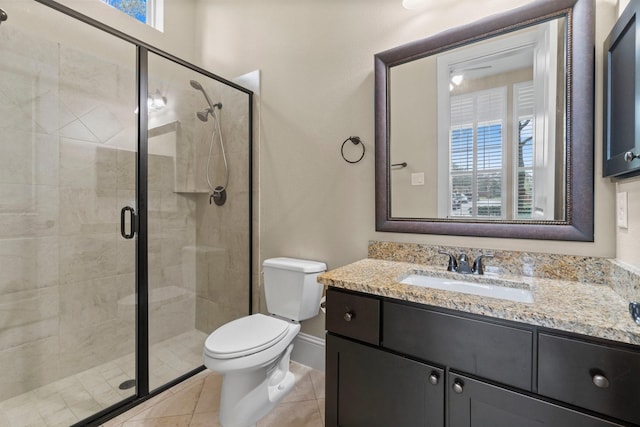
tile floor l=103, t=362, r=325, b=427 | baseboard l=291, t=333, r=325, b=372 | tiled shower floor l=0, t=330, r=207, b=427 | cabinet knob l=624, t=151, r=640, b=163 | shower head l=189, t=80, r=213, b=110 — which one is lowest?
tile floor l=103, t=362, r=325, b=427

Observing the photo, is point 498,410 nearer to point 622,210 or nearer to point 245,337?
point 622,210

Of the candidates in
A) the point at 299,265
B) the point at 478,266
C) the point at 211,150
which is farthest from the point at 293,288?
the point at 211,150

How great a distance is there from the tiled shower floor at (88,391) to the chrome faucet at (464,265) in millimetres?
1794

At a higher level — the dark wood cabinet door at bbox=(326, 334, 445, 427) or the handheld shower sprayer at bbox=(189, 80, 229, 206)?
the handheld shower sprayer at bbox=(189, 80, 229, 206)

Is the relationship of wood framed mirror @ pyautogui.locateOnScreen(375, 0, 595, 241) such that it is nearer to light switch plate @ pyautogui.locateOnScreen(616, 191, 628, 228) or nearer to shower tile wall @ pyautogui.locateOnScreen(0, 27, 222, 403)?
light switch plate @ pyautogui.locateOnScreen(616, 191, 628, 228)

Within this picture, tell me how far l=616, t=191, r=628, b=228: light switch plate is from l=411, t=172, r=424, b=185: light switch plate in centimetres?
74

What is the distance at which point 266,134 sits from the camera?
Result: 86.0 inches

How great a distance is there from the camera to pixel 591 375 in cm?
80

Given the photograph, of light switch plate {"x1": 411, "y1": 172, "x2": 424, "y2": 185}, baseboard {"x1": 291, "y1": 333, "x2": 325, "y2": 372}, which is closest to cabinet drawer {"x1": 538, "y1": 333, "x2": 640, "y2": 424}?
light switch plate {"x1": 411, "y1": 172, "x2": 424, "y2": 185}

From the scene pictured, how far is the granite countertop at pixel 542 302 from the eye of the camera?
80 centimetres

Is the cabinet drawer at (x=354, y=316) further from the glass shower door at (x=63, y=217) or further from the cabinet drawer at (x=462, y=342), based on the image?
the glass shower door at (x=63, y=217)

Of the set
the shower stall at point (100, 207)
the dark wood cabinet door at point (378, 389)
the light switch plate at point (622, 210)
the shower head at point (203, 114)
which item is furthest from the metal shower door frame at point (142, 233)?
the light switch plate at point (622, 210)

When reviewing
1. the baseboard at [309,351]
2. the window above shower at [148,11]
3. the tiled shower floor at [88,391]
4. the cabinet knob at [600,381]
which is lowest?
the tiled shower floor at [88,391]

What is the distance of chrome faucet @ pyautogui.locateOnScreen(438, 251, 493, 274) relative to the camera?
4.42 ft
